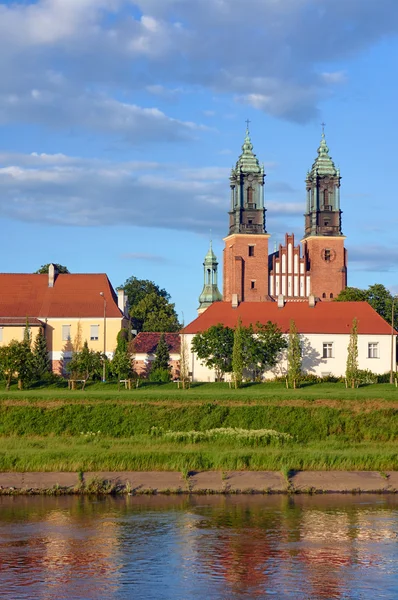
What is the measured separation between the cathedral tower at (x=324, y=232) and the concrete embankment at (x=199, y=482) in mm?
72517

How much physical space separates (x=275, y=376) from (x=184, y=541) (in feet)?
140

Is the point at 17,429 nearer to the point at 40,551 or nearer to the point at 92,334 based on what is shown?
the point at 40,551

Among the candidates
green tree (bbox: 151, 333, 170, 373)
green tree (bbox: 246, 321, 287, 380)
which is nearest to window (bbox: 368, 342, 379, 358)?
green tree (bbox: 246, 321, 287, 380)

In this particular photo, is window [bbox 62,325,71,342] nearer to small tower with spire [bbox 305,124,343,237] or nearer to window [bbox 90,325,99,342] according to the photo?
window [bbox 90,325,99,342]

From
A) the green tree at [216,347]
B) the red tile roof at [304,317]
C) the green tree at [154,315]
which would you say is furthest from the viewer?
the green tree at [154,315]

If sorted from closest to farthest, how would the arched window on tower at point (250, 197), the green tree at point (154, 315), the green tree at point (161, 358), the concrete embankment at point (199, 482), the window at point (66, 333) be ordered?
the concrete embankment at point (199, 482) → the green tree at point (161, 358) → the window at point (66, 333) → the arched window on tower at point (250, 197) → the green tree at point (154, 315)

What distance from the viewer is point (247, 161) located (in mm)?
109562

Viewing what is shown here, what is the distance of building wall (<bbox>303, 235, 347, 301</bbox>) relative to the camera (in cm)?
10438

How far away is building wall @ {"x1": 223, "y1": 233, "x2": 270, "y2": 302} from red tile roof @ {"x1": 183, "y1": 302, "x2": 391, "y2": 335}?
30.7 meters

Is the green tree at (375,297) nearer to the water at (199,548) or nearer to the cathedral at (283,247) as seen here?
the cathedral at (283,247)

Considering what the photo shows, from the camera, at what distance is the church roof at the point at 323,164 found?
361ft

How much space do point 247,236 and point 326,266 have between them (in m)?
8.74

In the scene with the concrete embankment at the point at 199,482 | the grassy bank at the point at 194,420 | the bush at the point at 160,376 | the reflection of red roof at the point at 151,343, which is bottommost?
the concrete embankment at the point at 199,482

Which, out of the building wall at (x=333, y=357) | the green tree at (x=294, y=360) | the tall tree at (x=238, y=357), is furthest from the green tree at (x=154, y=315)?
the green tree at (x=294, y=360)
